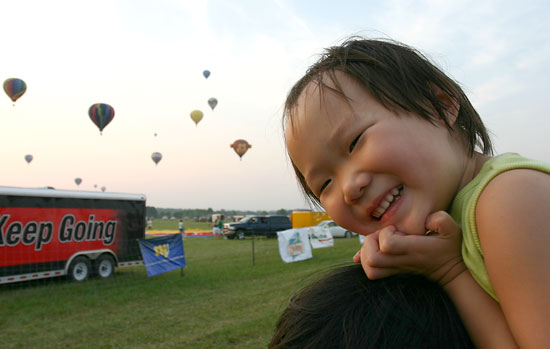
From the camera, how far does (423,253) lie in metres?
0.83

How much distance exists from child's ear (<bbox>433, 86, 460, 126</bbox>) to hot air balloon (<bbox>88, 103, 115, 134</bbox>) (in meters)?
23.9

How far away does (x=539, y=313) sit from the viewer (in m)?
0.66

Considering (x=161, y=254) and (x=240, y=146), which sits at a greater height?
(x=240, y=146)

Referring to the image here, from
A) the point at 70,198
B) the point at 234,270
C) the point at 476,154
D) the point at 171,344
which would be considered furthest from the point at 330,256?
the point at 476,154

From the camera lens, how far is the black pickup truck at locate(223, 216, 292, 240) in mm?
30812

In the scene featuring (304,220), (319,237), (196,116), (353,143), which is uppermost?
(196,116)

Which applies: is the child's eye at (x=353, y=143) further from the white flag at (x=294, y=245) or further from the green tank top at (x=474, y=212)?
the white flag at (x=294, y=245)

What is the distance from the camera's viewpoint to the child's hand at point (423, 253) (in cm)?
83

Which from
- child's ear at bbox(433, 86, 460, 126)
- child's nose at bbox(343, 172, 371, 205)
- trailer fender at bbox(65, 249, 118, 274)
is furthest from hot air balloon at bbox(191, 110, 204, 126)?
child's nose at bbox(343, 172, 371, 205)

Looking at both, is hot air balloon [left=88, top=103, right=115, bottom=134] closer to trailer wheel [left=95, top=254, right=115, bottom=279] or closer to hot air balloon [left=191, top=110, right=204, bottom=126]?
hot air balloon [left=191, top=110, right=204, bottom=126]

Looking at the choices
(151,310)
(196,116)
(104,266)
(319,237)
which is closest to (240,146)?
(196,116)

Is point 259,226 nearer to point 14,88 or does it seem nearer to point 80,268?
point 14,88

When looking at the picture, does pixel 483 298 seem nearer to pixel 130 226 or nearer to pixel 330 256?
pixel 130 226

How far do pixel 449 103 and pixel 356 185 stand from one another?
36cm
